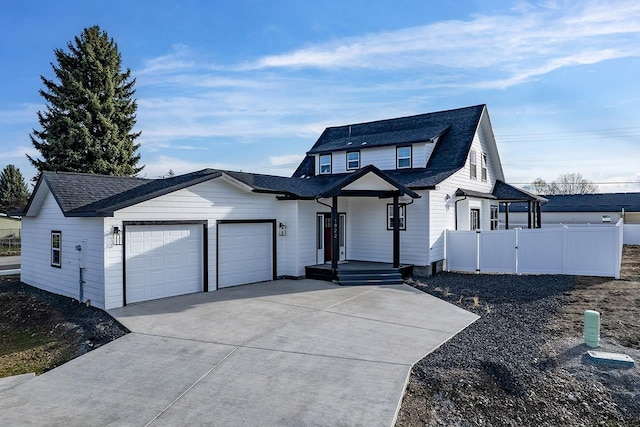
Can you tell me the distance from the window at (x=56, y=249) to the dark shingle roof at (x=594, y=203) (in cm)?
3985

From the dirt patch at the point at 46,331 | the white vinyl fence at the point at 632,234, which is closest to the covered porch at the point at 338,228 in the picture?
the dirt patch at the point at 46,331

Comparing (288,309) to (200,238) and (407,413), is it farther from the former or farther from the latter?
(407,413)

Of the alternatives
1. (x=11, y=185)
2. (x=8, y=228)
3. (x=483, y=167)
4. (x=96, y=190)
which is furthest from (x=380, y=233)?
(x=11, y=185)

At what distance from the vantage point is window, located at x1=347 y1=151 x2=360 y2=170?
18.7 m

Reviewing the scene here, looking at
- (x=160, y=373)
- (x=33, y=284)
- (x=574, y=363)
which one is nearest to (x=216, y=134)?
(x=33, y=284)

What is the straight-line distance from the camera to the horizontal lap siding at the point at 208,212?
10086 millimetres

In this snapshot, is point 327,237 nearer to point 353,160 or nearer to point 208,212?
point 353,160

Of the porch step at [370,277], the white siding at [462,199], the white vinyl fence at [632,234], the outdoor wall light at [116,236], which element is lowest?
the porch step at [370,277]

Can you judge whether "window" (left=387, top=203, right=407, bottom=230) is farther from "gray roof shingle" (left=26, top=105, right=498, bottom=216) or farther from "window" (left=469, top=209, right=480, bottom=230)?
"window" (left=469, top=209, right=480, bottom=230)

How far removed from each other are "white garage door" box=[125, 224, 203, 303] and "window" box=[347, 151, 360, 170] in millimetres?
8978

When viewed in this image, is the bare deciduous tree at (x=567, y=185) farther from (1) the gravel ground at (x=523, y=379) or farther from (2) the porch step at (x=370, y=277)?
(1) the gravel ground at (x=523, y=379)

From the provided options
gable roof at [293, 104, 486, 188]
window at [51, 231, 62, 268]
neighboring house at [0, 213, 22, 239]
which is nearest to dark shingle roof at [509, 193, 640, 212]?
gable roof at [293, 104, 486, 188]

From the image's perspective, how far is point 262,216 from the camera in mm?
13844

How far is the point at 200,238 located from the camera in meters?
12.0
